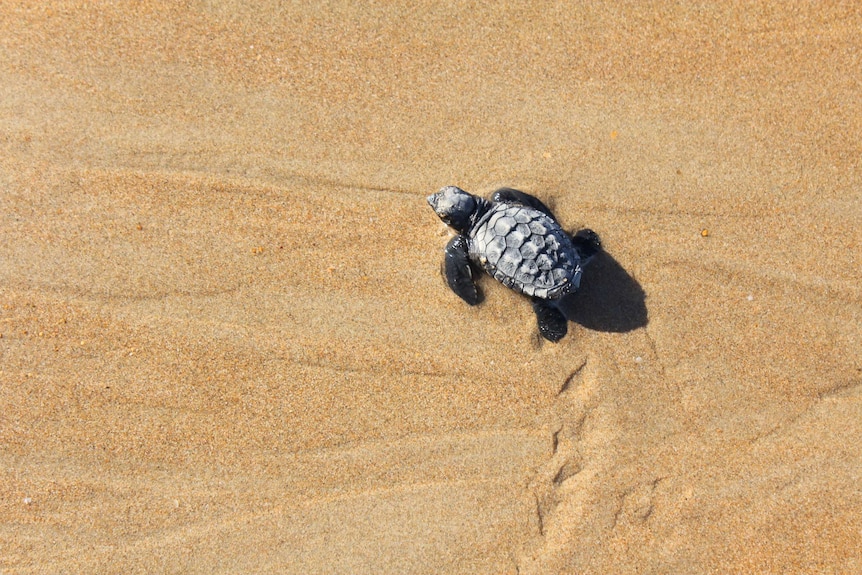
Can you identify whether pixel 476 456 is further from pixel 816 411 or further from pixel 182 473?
pixel 816 411

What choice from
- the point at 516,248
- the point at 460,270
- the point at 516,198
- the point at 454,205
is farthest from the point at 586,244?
the point at 454,205

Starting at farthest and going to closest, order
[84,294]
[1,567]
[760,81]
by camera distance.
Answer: [760,81]
[84,294]
[1,567]

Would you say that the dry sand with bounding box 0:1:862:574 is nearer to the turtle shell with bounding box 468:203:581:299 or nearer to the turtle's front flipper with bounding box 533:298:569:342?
the turtle's front flipper with bounding box 533:298:569:342

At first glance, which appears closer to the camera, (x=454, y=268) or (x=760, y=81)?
(x=454, y=268)

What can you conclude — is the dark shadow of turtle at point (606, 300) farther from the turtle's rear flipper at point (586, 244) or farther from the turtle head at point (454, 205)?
the turtle head at point (454, 205)

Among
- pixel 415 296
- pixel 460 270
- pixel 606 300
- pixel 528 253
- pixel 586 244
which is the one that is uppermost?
pixel 528 253

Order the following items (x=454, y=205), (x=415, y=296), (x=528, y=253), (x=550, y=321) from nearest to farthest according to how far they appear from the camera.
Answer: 1. (x=528, y=253)
2. (x=454, y=205)
3. (x=550, y=321)
4. (x=415, y=296)

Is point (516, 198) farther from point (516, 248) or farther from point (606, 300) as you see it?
point (606, 300)

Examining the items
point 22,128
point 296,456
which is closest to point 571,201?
point 296,456
